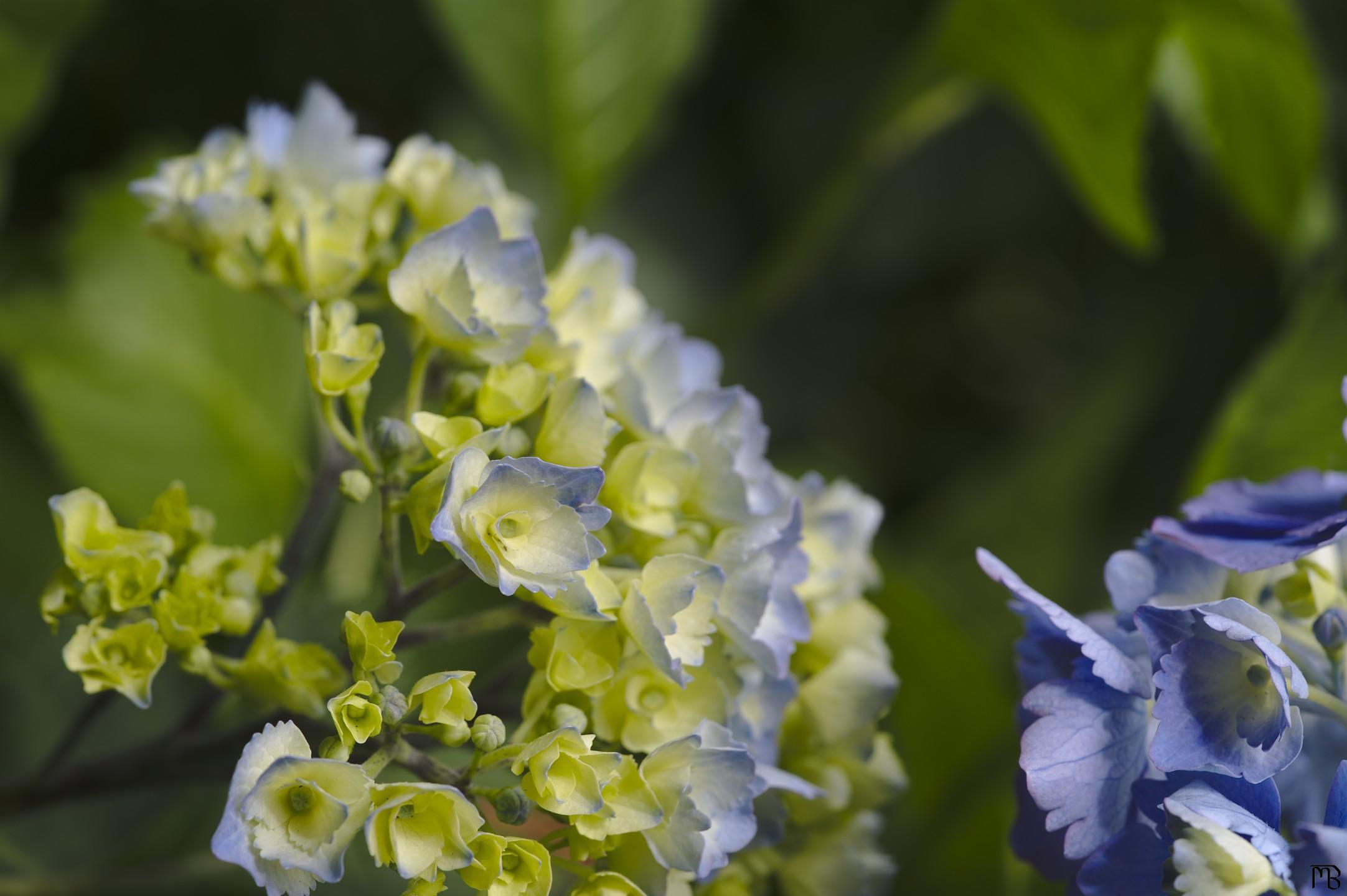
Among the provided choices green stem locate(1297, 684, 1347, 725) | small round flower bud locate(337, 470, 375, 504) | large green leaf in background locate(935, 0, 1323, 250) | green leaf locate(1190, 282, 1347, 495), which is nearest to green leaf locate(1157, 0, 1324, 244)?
large green leaf in background locate(935, 0, 1323, 250)

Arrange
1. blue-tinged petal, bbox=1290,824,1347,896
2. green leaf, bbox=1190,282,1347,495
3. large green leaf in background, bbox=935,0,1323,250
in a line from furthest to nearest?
large green leaf in background, bbox=935,0,1323,250
green leaf, bbox=1190,282,1347,495
blue-tinged petal, bbox=1290,824,1347,896

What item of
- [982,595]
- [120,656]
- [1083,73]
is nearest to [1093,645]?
[120,656]

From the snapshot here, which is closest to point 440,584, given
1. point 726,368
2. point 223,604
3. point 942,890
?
point 223,604

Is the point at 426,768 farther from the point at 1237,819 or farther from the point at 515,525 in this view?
the point at 1237,819

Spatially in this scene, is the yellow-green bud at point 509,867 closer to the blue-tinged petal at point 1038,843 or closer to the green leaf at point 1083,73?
the blue-tinged petal at point 1038,843

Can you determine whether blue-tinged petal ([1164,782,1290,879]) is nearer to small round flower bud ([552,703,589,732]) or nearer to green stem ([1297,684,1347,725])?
green stem ([1297,684,1347,725])

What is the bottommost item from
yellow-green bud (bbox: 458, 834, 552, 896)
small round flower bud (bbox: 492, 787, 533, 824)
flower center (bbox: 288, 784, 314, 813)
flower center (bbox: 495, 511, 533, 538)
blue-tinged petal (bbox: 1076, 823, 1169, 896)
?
blue-tinged petal (bbox: 1076, 823, 1169, 896)
